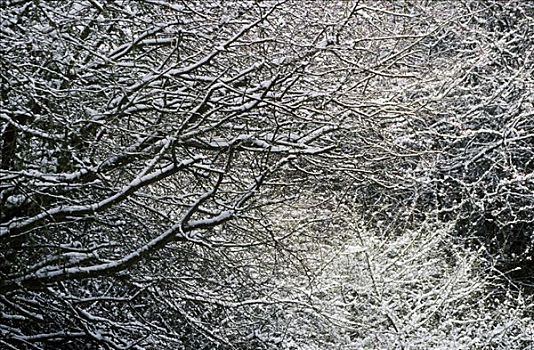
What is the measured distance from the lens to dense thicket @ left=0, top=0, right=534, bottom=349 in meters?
4.05

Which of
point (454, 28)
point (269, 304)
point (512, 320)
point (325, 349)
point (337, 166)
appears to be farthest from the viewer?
point (454, 28)

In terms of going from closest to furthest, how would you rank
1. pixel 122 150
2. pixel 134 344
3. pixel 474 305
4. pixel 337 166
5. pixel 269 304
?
pixel 122 150
pixel 134 344
pixel 337 166
pixel 269 304
pixel 474 305

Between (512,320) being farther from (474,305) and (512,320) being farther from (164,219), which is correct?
(164,219)

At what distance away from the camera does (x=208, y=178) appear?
4.57m

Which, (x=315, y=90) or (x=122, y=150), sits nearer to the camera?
(x=122, y=150)

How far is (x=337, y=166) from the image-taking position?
4871 millimetres

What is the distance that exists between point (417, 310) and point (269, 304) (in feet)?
5.15

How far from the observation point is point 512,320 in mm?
6047

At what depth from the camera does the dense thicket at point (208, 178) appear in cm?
405

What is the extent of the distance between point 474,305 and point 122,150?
3.88 meters

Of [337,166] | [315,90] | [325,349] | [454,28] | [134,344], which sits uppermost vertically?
[454,28]

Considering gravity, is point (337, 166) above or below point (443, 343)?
above

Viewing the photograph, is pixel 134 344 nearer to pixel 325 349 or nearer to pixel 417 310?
pixel 325 349

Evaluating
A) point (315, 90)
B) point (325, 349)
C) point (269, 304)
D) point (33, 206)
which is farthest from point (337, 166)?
point (33, 206)
